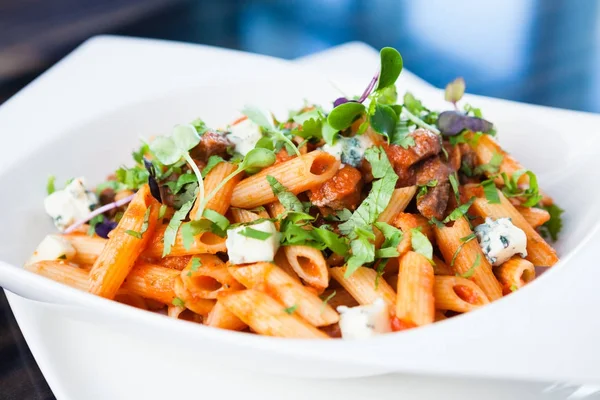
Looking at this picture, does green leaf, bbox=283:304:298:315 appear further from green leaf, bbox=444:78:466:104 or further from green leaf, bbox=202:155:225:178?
green leaf, bbox=444:78:466:104

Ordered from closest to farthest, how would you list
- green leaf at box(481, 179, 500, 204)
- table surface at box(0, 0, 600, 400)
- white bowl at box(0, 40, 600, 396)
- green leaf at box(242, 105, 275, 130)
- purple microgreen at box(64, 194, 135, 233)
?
1. white bowl at box(0, 40, 600, 396)
2. green leaf at box(481, 179, 500, 204)
3. green leaf at box(242, 105, 275, 130)
4. purple microgreen at box(64, 194, 135, 233)
5. table surface at box(0, 0, 600, 400)

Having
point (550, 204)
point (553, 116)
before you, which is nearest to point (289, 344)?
point (550, 204)

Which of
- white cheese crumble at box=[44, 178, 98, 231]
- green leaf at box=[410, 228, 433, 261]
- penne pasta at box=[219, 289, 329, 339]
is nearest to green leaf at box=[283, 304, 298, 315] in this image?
penne pasta at box=[219, 289, 329, 339]

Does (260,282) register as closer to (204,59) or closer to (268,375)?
(268,375)

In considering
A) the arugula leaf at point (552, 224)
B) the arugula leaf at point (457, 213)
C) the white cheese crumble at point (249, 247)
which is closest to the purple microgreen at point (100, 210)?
the white cheese crumble at point (249, 247)

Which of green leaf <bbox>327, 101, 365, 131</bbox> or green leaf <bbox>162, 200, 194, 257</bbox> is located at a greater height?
green leaf <bbox>327, 101, 365, 131</bbox>

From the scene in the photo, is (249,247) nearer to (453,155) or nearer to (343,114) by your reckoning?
(343,114)

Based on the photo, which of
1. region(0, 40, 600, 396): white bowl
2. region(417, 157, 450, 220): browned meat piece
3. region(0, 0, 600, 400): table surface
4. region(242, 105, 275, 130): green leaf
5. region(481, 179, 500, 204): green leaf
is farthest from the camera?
region(0, 0, 600, 400): table surface
